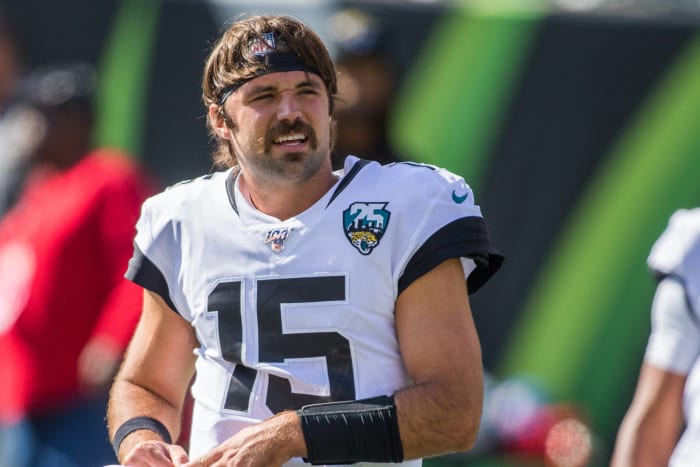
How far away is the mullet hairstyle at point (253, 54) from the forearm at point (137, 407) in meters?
0.71

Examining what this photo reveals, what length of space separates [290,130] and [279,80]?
0.12 metres

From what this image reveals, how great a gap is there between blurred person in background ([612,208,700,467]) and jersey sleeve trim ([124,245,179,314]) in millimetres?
1324

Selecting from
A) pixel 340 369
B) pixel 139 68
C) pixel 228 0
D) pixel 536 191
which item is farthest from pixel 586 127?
pixel 340 369

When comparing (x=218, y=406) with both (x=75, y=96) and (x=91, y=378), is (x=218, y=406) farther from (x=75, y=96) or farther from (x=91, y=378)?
(x=75, y=96)

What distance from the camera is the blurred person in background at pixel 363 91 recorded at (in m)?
5.27

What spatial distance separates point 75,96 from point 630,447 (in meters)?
3.15

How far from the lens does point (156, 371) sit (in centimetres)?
367

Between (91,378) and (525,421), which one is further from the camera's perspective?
(525,421)

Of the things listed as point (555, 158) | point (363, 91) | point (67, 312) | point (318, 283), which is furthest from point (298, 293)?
point (555, 158)

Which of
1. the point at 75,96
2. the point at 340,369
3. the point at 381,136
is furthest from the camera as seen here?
the point at 75,96

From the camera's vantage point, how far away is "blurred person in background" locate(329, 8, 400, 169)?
5.27m

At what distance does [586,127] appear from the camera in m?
6.41

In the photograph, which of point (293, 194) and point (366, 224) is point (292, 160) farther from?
point (366, 224)

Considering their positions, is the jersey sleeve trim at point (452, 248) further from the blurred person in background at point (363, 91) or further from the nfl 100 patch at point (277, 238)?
the blurred person in background at point (363, 91)
